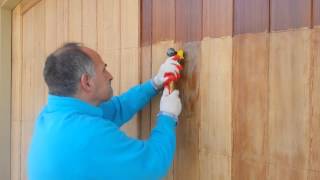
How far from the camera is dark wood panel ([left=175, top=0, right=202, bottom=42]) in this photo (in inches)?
52.6

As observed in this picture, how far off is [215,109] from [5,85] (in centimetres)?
206

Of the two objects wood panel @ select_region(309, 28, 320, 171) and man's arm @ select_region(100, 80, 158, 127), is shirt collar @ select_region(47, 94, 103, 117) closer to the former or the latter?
man's arm @ select_region(100, 80, 158, 127)

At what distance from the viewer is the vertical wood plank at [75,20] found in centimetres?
199

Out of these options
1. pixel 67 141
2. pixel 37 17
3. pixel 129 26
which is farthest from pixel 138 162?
pixel 37 17

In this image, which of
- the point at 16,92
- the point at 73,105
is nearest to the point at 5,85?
the point at 16,92

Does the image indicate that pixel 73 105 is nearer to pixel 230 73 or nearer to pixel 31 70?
pixel 230 73

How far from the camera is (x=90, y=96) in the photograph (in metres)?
1.36

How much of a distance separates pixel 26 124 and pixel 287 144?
2.00 m

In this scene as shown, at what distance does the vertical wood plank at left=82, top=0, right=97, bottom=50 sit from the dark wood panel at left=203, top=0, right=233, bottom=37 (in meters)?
0.71

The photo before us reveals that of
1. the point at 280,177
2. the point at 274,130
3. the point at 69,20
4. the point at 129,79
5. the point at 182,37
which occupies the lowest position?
the point at 280,177

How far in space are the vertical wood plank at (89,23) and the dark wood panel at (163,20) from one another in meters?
0.43

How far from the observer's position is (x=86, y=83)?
4.37 ft

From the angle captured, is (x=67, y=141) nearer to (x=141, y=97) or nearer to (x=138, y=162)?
(x=138, y=162)

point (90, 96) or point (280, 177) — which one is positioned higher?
point (90, 96)
